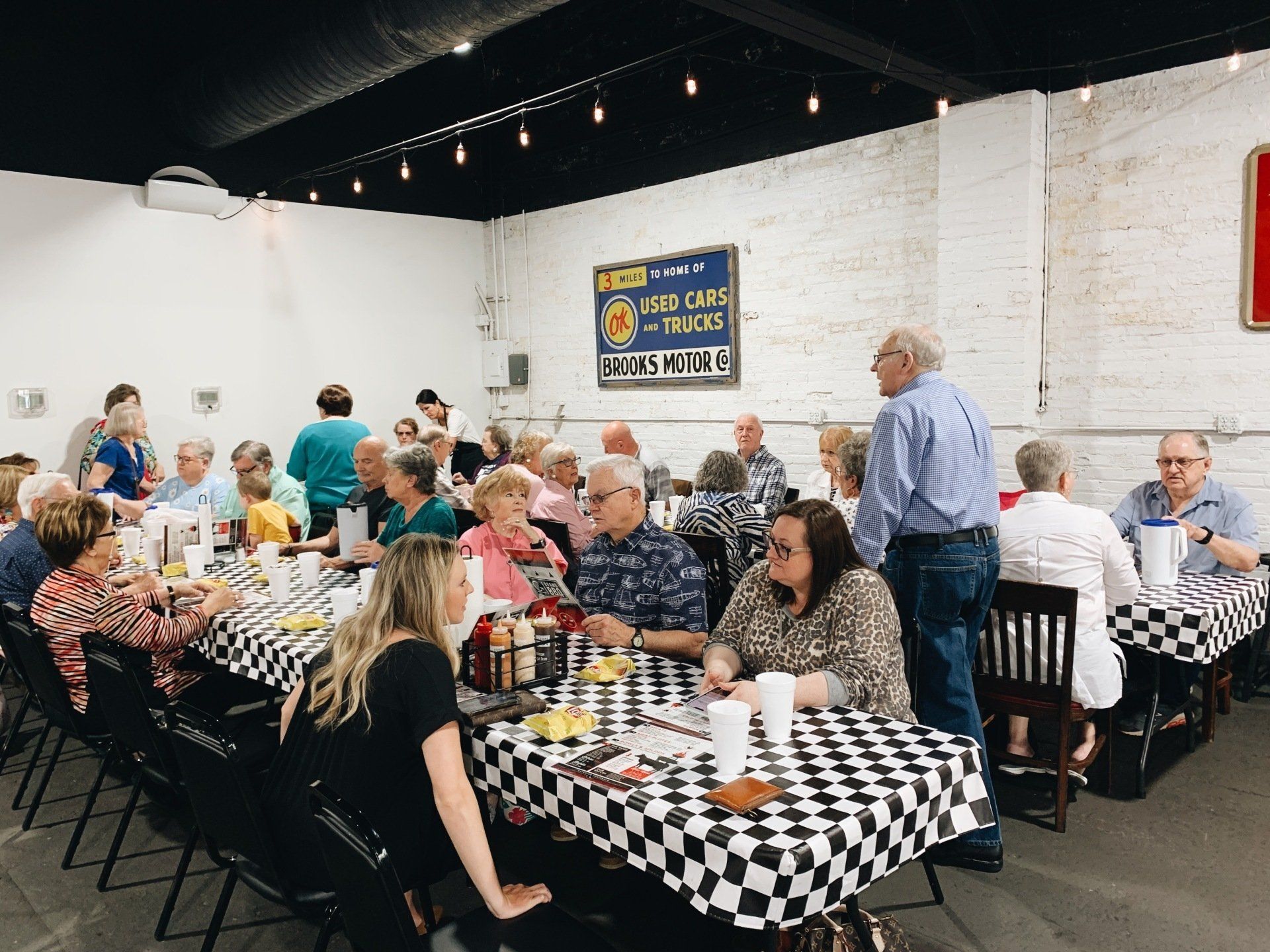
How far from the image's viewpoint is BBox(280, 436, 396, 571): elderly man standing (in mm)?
4926

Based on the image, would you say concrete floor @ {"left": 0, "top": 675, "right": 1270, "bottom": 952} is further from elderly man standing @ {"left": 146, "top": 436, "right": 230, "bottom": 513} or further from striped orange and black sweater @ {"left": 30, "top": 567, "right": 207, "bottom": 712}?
elderly man standing @ {"left": 146, "top": 436, "right": 230, "bottom": 513}

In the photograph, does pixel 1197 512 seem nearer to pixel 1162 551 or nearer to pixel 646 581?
pixel 1162 551

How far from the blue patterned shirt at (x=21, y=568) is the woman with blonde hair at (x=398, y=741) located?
7.89ft

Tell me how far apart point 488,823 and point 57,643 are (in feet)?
5.64

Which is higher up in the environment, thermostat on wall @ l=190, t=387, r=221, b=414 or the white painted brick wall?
the white painted brick wall

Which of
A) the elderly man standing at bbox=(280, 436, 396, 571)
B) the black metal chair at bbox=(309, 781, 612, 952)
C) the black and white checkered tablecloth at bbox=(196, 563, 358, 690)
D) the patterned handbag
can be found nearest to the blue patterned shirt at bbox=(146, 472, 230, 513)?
the elderly man standing at bbox=(280, 436, 396, 571)

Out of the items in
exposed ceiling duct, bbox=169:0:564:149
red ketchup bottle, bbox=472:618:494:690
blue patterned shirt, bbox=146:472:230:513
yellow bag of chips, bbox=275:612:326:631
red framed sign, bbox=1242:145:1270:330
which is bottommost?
yellow bag of chips, bbox=275:612:326:631

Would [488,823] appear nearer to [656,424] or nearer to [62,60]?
[656,424]

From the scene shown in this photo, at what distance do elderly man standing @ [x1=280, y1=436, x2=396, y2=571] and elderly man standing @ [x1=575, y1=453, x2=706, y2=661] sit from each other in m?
1.80

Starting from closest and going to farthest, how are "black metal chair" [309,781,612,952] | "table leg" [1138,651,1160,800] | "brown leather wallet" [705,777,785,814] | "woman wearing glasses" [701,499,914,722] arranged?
"black metal chair" [309,781,612,952], "brown leather wallet" [705,777,785,814], "woman wearing glasses" [701,499,914,722], "table leg" [1138,651,1160,800]

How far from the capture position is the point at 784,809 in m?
1.84

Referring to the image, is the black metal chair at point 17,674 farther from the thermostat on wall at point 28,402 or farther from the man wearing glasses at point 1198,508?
the man wearing glasses at point 1198,508

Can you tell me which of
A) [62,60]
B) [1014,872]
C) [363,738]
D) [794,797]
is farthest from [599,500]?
[62,60]

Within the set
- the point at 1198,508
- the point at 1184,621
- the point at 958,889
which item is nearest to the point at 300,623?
the point at 958,889
